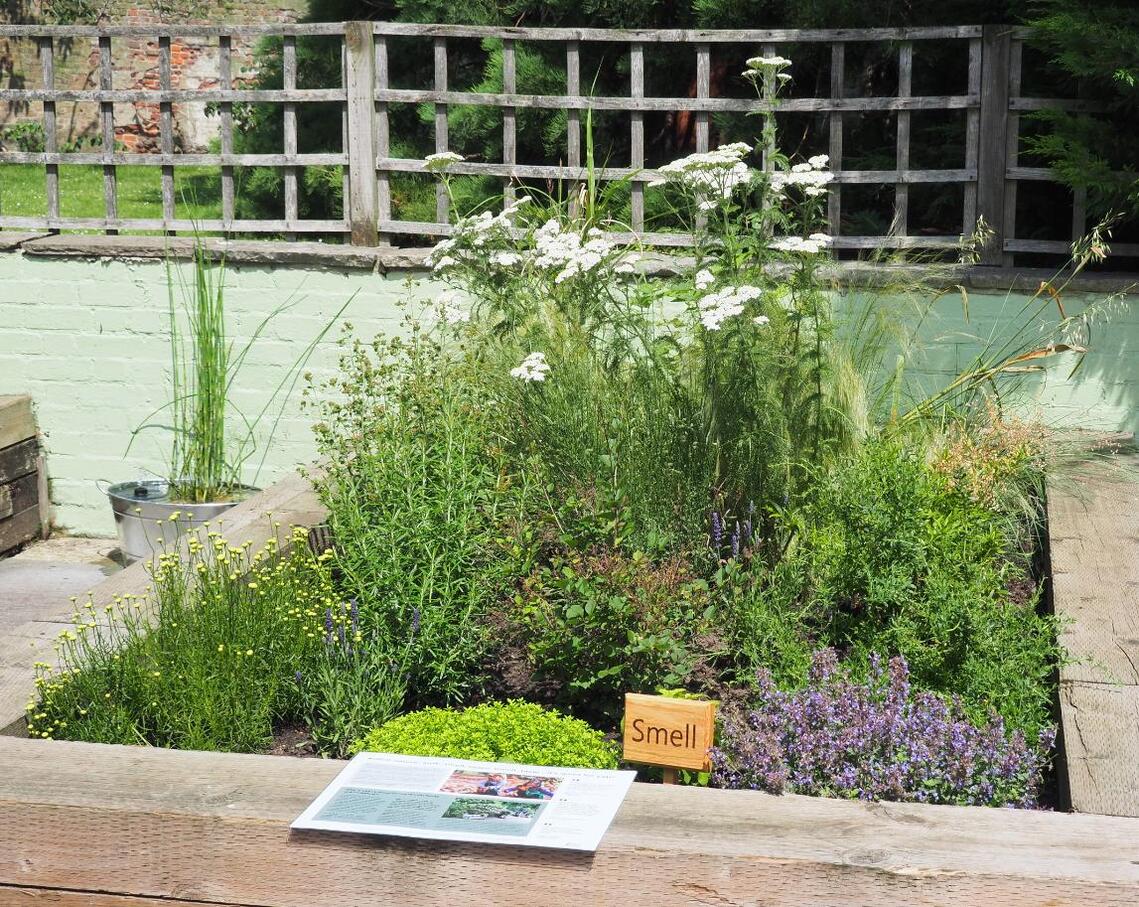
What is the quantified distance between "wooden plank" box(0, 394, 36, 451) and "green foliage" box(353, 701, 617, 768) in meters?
3.83

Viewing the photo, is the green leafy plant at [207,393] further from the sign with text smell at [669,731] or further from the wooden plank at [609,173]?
the sign with text smell at [669,731]

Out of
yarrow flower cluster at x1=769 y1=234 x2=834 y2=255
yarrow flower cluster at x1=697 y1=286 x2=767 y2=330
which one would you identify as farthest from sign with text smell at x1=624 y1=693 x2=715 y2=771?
yarrow flower cluster at x1=769 y1=234 x2=834 y2=255

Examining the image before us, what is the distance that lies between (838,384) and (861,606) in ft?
2.39

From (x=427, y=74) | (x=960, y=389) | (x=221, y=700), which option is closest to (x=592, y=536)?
(x=221, y=700)

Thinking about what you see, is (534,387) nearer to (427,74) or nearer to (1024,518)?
(1024,518)

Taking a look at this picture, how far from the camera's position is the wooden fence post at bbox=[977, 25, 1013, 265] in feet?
17.2

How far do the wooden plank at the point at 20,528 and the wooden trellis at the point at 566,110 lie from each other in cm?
135

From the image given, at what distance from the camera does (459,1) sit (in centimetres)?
758

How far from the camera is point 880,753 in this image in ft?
8.91

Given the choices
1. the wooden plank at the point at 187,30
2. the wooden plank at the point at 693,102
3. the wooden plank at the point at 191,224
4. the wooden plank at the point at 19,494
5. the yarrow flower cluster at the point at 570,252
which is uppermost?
the wooden plank at the point at 187,30

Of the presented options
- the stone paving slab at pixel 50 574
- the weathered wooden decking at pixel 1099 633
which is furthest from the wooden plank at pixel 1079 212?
the stone paving slab at pixel 50 574

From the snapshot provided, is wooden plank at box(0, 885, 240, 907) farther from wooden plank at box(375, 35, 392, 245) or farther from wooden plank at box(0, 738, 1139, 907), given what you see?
wooden plank at box(375, 35, 392, 245)

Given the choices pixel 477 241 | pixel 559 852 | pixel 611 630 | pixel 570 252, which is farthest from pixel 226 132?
pixel 559 852

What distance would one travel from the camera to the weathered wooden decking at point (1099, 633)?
264cm
